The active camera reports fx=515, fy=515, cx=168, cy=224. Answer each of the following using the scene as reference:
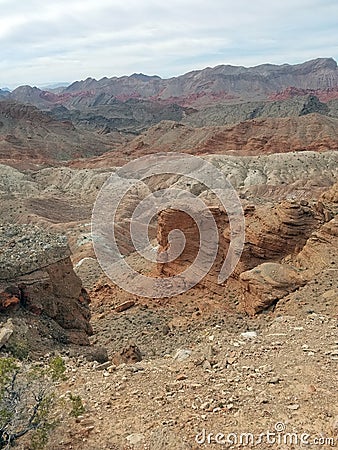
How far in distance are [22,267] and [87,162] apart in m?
63.0

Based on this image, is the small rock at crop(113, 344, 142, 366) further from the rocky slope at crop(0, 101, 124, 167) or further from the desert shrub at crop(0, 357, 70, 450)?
the rocky slope at crop(0, 101, 124, 167)

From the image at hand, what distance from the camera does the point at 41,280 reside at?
11.6 metres

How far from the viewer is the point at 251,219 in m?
18.8

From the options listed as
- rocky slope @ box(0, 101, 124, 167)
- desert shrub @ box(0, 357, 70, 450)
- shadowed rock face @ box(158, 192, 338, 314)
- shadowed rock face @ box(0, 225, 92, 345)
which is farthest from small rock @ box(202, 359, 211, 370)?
rocky slope @ box(0, 101, 124, 167)

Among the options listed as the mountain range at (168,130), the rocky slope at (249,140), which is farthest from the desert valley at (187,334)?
the mountain range at (168,130)

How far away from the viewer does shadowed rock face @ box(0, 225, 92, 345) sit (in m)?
11.2

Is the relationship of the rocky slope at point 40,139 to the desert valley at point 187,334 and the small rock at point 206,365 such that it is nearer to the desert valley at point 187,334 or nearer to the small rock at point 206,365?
the desert valley at point 187,334

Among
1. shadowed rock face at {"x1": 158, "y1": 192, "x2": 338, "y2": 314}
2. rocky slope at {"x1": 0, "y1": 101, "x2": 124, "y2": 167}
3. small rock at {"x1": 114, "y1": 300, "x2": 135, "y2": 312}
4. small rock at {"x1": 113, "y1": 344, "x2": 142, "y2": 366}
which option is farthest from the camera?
rocky slope at {"x1": 0, "y1": 101, "x2": 124, "y2": 167}

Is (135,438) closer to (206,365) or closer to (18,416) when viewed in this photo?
(18,416)

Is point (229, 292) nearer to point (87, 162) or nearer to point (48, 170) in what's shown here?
point (48, 170)

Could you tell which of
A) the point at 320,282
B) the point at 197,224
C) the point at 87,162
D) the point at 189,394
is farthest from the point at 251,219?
the point at 87,162

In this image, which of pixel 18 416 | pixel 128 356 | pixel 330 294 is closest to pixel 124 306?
pixel 128 356

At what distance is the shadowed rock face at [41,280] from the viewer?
11.2 meters

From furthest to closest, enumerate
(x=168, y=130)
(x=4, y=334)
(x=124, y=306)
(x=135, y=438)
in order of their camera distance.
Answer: (x=168, y=130) → (x=124, y=306) → (x=4, y=334) → (x=135, y=438)
